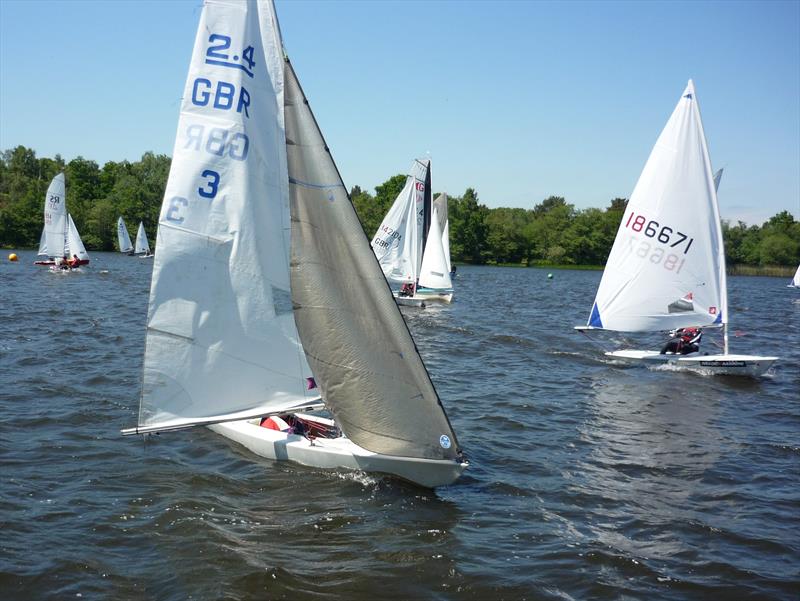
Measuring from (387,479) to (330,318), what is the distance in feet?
8.21

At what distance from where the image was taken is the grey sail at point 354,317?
9.29 m

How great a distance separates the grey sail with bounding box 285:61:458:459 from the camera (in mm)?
9289

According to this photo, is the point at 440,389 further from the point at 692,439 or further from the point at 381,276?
the point at 381,276

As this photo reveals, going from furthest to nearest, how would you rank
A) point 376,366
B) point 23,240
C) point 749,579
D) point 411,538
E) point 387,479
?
point 23,240, point 387,479, point 376,366, point 411,538, point 749,579

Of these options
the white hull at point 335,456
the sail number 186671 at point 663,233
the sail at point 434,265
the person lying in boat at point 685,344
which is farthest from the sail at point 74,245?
the white hull at point 335,456

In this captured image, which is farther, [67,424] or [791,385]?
[791,385]

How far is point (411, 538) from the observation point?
8.77m

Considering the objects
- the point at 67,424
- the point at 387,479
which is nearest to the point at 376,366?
the point at 387,479

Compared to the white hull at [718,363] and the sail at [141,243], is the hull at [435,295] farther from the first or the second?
the sail at [141,243]

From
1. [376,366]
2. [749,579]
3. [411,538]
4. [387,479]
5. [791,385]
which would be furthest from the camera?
[791,385]

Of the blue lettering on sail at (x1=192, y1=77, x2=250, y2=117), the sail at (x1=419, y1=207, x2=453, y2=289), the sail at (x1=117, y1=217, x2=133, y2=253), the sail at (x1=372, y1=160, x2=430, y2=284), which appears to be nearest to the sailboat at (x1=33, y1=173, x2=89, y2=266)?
the sail at (x1=372, y1=160, x2=430, y2=284)

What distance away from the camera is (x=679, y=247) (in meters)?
19.5

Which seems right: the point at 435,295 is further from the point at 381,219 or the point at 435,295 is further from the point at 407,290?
the point at 381,219

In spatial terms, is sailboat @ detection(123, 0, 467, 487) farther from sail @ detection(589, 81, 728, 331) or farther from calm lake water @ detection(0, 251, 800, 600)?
sail @ detection(589, 81, 728, 331)
